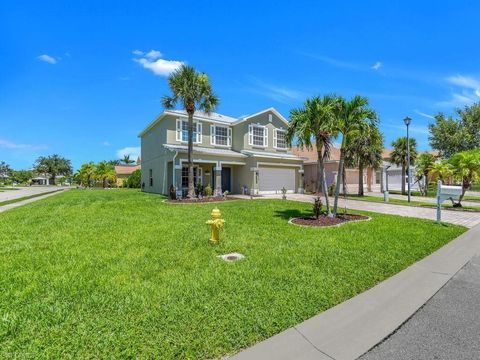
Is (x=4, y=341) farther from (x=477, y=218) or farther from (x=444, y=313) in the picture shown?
(x=477, y=218)

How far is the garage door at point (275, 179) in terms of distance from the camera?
24.1m

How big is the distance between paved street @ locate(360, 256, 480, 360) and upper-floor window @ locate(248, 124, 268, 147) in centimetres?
2111

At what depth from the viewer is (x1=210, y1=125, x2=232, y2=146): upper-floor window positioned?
23.6m

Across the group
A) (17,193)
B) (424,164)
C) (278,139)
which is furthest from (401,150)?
(17,193)

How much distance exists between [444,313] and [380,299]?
84 cm

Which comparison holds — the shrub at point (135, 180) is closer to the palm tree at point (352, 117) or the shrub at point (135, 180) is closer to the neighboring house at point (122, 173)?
the neighboring house at point (122, 173)

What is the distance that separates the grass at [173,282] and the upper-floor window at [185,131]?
44.2 ft

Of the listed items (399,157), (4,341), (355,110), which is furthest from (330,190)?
(4,341)

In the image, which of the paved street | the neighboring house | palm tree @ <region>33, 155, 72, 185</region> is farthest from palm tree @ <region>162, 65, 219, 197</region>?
palm tree @ <region>33, 155, 72, 185</region>

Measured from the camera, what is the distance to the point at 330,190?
2753 cm

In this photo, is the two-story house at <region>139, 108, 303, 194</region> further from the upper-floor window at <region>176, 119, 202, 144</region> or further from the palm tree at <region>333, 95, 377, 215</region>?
the palm tree at <region>333, 95, 377, 215</region>

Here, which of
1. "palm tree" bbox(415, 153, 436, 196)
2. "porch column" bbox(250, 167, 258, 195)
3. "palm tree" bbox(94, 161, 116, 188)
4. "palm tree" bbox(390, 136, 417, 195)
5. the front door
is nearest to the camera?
"porch column" bbox(250, 167, 258, 195)

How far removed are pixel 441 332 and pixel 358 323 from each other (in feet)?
3.31

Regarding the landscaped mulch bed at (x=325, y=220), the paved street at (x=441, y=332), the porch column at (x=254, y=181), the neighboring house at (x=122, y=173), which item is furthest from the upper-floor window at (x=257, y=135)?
the neighboring house at (x=122, y=173)
